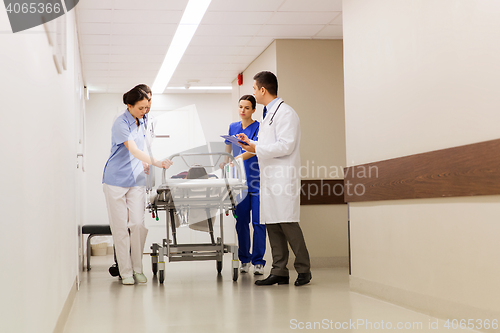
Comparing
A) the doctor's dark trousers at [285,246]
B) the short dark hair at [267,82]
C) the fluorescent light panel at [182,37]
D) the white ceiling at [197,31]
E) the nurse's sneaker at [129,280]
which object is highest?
the fluorescent light panel at [182,37]

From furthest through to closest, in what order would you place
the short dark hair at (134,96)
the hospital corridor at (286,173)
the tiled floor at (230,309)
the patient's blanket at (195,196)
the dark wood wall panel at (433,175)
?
the short dark hair at (134,96) → the patient's blanket at (195,196) → the tiled floor at (230,309) → the dark wood wall panel at (433,175) → the hospital corridor at (286,173)

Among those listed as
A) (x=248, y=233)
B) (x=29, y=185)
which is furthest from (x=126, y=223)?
(x=29, y=185)

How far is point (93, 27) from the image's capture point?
5066 millimetres

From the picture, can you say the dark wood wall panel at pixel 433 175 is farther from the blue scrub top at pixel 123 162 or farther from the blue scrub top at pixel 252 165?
the blue scrub top at pixel 123 162

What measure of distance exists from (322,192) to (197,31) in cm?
229

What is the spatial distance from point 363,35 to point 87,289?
3001 millimetres

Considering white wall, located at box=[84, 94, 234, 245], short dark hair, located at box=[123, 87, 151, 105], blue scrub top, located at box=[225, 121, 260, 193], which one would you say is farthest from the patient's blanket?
white wall, located at box=[84, 94, 234, 245]

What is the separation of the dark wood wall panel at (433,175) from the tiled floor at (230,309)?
2.32ft

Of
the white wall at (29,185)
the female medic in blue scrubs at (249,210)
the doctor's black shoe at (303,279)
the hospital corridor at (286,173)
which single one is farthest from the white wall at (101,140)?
the white wall at (29,185)

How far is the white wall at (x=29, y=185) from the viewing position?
1.20m

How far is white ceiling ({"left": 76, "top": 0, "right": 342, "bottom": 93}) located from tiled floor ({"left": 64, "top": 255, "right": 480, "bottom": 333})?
2.57m

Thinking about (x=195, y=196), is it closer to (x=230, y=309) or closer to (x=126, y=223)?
(x=126, y=223)

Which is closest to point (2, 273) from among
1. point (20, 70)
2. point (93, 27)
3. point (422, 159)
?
point (20, 70)

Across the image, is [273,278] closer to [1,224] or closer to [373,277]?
[373,277]
